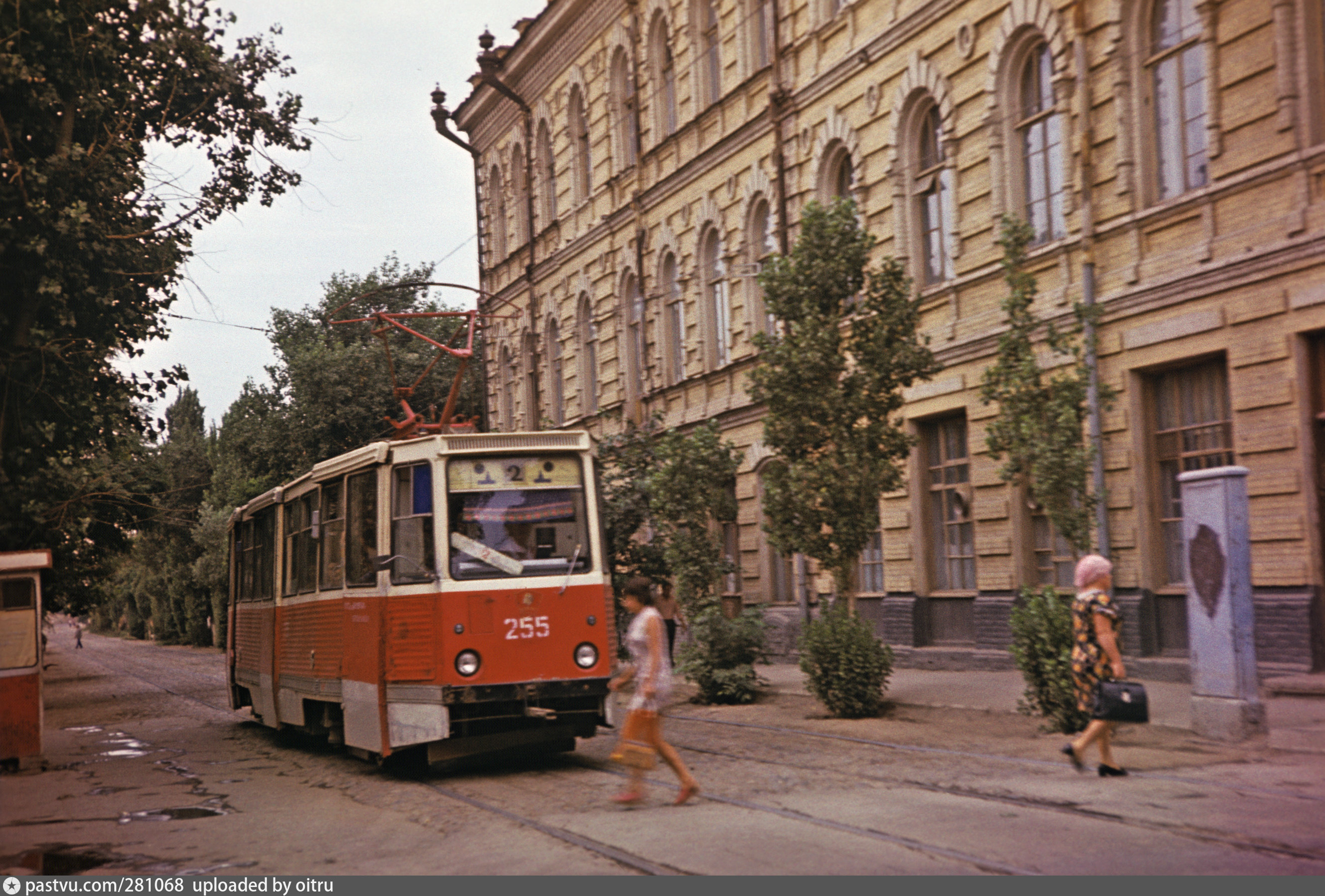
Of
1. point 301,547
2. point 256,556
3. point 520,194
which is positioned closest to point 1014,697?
point 301,547

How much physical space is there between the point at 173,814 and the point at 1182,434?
447 inches

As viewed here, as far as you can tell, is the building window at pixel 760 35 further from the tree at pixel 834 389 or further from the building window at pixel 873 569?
the tree at pixel 834 389

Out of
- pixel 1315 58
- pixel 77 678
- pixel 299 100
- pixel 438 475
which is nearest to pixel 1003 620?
pixel 1315 58

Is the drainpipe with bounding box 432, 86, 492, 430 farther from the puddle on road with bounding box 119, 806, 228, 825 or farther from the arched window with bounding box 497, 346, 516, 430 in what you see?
the puddle on road with bounding box 119, 806, 228, 825

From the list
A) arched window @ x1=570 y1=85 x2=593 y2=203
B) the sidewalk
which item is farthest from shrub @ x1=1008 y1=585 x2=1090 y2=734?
arched window @ x1=570 y1=85 x2=593 y2=203

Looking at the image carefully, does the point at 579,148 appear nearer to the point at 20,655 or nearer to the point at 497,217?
the point at 497,217

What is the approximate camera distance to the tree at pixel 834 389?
53.8ft

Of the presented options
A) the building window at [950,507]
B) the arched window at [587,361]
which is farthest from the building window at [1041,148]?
the arched window at [587,361]

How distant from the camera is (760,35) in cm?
2623

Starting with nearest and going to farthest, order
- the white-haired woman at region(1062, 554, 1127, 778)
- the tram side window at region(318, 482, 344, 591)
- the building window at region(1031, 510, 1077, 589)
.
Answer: the white-haired woman at region(1062, 554, 1127, 778)
the tram side window at region(318, 482, 344, 591)
the building window at region(1031, 510, 1077, 589)

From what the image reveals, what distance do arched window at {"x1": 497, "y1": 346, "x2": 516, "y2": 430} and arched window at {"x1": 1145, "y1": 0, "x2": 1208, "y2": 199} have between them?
25291mm

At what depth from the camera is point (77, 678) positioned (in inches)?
1715

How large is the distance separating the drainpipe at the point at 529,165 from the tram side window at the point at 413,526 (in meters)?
25.1

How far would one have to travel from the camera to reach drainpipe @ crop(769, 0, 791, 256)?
24953 millimetres
